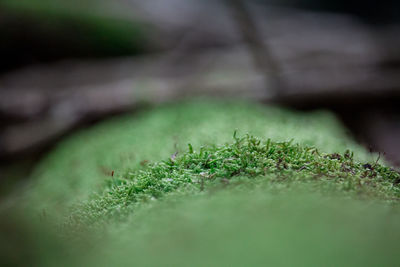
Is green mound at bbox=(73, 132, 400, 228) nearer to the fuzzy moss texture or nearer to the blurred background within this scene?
the fuzzy moss texture

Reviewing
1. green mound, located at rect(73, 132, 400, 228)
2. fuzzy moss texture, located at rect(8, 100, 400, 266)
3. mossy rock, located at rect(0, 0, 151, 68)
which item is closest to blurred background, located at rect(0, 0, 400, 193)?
mossy rock, located at rect(0, 0, 151, 68)

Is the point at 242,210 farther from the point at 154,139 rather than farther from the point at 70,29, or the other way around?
the point at 70,29

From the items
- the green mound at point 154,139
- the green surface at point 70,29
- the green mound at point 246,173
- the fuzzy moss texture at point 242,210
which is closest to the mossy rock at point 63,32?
the green surface at point 70,29

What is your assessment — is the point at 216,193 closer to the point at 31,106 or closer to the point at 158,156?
the point at 158,156

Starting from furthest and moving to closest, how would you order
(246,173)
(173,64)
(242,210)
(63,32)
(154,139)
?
1. (173,64)
2. (63,32)
3. (154,139)
4. (246,173)
5. (242,210)

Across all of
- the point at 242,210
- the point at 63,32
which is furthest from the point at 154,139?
the point at 63,32
